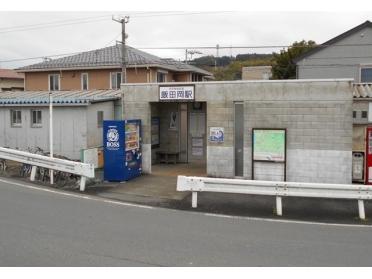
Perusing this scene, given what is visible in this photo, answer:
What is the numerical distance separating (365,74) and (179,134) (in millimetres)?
15985

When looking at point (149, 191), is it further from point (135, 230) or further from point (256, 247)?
point (256, 247)

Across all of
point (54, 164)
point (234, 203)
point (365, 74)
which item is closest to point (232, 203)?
point (234, 203)

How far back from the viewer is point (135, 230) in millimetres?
8414

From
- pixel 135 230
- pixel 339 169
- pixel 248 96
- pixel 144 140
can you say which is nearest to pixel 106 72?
pixel 144 140

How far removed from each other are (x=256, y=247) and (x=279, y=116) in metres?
7.62

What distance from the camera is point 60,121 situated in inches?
688

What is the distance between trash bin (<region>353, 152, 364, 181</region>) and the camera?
553 inches

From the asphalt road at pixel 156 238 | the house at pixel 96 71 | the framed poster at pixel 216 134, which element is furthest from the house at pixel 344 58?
the asphalt road at pixel 156 238

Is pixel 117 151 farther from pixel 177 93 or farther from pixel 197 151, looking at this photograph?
pixel 197 151

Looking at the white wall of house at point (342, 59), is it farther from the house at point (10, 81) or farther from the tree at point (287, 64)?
the house at point (10, 81)

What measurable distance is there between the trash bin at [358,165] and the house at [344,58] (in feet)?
53.9

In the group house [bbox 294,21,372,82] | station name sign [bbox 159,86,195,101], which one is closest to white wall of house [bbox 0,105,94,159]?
station name sign [bbox 159,86,195,101]

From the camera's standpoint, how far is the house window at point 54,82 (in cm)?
3427

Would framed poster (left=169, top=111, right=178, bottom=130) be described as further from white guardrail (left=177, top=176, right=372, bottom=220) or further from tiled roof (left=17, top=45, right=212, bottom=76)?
tiled roof (left=17, top=45, right=212, bottom=76)
